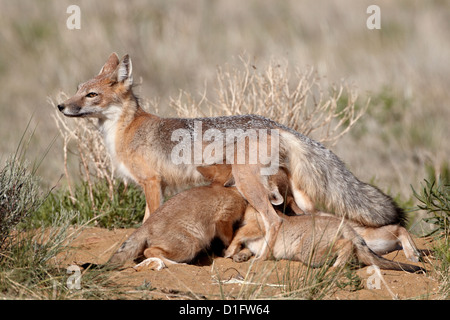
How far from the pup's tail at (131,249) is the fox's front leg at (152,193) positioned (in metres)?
1.28

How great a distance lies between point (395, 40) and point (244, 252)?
1437 cm

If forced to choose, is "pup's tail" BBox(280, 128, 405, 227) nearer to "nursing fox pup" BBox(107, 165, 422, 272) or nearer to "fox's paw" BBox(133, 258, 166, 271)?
"nursing fox pup" BBox(107, 165, 422, 272)

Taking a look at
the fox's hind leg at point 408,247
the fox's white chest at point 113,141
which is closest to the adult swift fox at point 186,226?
the fox's hind leg at point 408,247

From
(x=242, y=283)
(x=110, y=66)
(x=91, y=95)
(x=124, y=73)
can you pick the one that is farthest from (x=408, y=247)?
(x=110, y=66)

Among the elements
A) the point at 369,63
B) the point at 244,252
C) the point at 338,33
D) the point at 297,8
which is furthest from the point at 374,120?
the point at 297,8

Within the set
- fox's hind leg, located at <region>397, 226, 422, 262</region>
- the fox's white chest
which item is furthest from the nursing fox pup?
the fox's white chest

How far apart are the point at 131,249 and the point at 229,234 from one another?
1.07m

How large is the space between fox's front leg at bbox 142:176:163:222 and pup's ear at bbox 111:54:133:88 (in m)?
1.30

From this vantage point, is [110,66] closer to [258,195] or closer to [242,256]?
[258,195]

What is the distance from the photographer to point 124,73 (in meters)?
8.05

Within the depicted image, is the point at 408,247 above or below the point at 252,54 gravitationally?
below

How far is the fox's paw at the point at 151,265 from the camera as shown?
19.4 ft

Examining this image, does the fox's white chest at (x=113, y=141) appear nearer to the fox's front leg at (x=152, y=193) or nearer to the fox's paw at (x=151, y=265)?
the fox's front leg at (x=152, y=193)

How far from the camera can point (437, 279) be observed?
5.68 metres
